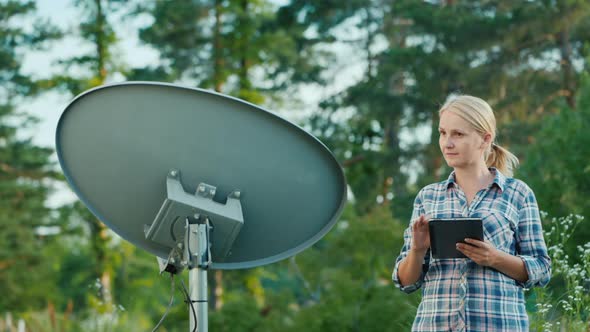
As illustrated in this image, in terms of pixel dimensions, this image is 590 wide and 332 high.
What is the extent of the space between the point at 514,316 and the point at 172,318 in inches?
525

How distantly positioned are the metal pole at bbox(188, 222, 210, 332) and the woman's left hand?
73 centimetres

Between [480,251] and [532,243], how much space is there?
8.8 inches

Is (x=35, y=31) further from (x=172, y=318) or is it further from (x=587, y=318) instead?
(x=587, y=318)

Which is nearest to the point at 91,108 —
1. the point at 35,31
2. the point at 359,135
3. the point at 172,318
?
the point at 172,318

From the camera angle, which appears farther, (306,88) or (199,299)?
(306,88)

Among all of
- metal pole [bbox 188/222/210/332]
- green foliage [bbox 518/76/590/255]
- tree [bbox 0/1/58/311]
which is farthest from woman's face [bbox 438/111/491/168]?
tree [bbox 0/1/58/311]

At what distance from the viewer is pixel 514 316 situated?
2.16 m

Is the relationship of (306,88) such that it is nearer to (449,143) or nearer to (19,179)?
(19,179)

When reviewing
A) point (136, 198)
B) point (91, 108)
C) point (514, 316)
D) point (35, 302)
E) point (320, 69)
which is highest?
point (320, 69)

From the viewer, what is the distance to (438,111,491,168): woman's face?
7.27 feet

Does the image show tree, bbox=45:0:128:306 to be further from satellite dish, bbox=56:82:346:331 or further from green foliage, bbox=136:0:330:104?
satellite dish, bbox=56:82:346:331

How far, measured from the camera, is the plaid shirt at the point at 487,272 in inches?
84.7

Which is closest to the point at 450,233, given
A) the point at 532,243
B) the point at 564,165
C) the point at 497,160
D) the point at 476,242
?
the point at 476,242

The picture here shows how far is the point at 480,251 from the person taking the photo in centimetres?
208
